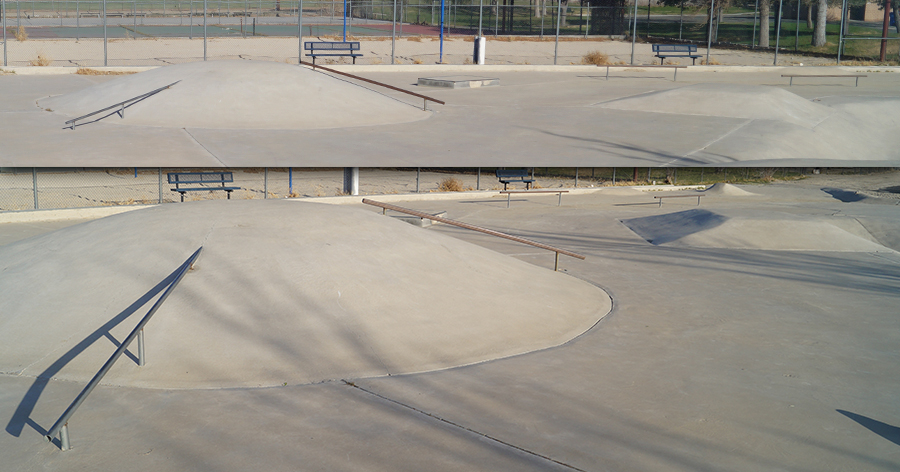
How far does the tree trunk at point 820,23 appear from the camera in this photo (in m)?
46.2

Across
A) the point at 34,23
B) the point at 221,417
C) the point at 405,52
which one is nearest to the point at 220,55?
the point at 405,52

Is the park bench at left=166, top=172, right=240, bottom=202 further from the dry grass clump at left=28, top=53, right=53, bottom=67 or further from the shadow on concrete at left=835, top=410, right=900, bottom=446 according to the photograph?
the dry grass clump at left=28, top=53, right=53, bottom=67

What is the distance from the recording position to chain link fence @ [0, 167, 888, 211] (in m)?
16.7

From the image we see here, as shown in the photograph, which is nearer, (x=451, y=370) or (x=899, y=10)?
(x=451, y=370)

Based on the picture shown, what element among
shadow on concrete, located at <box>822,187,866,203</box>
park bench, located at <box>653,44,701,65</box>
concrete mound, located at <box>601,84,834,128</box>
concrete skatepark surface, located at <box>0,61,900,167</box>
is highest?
park bench, located at <box>653,44,701,65</box>

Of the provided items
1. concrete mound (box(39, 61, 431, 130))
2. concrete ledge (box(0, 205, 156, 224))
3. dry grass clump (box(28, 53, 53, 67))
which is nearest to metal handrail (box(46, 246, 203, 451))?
concrete ledge (box(0, 205, 156, 224))

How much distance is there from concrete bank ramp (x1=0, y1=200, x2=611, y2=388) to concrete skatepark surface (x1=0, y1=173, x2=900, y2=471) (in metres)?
0.28

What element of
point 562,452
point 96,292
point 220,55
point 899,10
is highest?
point 899,10

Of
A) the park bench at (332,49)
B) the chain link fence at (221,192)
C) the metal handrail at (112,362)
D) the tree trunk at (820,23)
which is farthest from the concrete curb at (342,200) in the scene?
the tree trunk at (820,23)

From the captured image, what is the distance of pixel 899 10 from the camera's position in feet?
163

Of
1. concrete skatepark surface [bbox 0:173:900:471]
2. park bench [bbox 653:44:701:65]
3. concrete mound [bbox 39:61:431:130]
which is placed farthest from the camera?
park bench [bbox 653:44:701:65]

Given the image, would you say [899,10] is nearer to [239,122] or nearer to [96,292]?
[239,122]

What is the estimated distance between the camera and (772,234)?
15242mm

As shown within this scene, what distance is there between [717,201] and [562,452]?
54.9 ft
